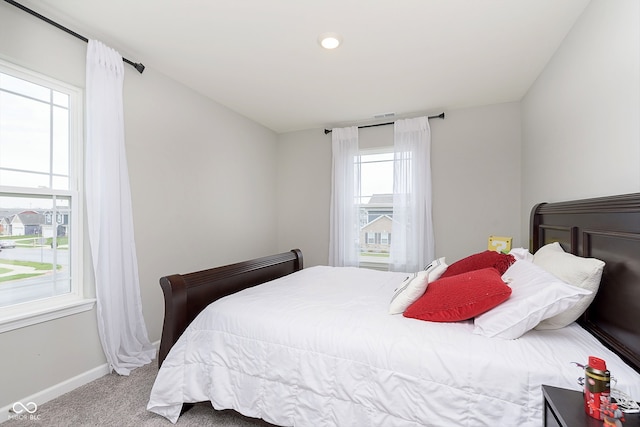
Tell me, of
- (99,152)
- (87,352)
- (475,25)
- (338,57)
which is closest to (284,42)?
(338,57)

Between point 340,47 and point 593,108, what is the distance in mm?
1680

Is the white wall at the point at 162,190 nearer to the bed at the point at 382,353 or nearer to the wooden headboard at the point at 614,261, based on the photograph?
the bed at the point at 382,353

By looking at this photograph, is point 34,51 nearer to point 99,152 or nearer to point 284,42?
point 99,152

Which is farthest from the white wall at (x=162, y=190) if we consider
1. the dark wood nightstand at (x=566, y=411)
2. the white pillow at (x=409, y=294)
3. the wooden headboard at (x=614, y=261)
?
the wooden headboard at (x=614, y=261)

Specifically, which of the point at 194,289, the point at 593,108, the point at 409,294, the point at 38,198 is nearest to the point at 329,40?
the point at 593,108

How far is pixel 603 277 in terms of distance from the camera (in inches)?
56.5

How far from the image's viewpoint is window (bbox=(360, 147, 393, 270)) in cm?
405

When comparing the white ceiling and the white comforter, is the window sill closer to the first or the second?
the white comforter

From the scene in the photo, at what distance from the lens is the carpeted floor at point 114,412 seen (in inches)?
70.0

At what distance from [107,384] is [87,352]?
282 mm

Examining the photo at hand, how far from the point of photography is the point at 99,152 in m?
2.25

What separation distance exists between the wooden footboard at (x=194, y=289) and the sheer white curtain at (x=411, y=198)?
6.21 ft

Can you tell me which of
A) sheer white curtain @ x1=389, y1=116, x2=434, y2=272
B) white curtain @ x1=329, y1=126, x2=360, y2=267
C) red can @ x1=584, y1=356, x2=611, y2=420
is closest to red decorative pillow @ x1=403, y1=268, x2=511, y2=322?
red can @ x1=584, y1=356, x2=611, y2=420

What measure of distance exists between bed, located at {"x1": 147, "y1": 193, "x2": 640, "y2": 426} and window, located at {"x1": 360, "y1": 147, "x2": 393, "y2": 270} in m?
2.01
